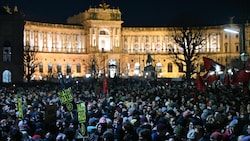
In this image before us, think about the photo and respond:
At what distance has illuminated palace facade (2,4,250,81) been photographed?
132 meters

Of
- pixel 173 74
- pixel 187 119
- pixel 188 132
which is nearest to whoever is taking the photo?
pixel 188 132

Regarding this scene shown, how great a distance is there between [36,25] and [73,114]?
10915cm

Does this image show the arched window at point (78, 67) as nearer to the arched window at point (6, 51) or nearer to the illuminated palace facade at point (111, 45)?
the illuminated palace facade at point (111, 45)

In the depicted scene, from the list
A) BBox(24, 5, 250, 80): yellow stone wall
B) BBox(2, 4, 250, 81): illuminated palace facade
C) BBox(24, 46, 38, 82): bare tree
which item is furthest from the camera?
BBox(24, 5, 250, 80): yellow stone wall

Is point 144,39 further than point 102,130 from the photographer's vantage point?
Yes

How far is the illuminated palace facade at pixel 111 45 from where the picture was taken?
5217 inches

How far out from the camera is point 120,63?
135 m

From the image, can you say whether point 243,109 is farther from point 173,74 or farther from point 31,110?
point 173,74

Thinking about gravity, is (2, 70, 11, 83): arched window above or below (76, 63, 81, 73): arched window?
below

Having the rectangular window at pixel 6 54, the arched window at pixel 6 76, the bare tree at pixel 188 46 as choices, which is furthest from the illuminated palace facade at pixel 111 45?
the rectangular window at pixel 6 54

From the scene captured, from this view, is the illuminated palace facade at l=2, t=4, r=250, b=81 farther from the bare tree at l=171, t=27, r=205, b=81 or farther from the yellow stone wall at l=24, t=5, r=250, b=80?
the bare tree at l=171, t=27, r=205, b=81

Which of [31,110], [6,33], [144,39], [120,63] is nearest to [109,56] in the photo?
[120,63]

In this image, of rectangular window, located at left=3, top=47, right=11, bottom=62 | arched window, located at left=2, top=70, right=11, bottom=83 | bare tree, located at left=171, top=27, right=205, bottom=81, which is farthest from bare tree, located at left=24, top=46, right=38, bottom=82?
bare tree, located at left=171, top=27, right=205, bottom=81

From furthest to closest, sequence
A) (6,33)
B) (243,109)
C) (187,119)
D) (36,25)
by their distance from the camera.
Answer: (36,25) < (6,33) < (243,109) < (187,119)
